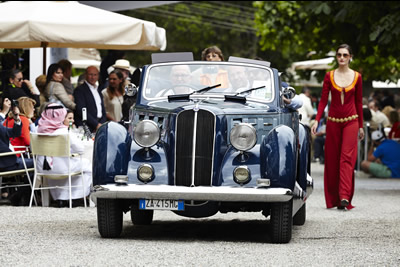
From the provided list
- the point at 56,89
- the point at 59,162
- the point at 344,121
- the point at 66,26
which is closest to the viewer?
the point at 344,121

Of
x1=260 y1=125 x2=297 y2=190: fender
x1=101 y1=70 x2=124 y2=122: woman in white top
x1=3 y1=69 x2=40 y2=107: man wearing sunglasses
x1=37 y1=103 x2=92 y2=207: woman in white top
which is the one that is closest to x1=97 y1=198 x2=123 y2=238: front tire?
x1=260 y1=125 x2=297 y2=190: fender

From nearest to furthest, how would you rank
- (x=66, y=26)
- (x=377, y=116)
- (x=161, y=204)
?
(x=161, y=204) → (x=66, y=26) → (x=377, y=116)

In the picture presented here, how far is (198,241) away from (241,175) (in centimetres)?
73

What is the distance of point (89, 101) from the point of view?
48.0ft

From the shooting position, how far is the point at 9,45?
15.6 m

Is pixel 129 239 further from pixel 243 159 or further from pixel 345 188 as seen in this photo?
pixel 345 188

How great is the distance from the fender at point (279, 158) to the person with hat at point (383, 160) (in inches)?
437

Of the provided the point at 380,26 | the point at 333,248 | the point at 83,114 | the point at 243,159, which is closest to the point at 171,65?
the point at 243,159

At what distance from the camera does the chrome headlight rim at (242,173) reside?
844 centimetres

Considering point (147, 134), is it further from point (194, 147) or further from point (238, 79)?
point (238, 79)

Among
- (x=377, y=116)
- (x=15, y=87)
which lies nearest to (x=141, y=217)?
(x=15, y=87)

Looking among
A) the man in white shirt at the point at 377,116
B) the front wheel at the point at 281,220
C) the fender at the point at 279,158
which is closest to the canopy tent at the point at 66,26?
the fender at the point at 279,158

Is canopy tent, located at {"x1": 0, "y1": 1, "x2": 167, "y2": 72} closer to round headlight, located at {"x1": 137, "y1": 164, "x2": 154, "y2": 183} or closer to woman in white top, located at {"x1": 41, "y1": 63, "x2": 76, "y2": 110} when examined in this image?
woman in white top, located at {"x1": 41, "y1": 63, "x2": 76, "y2": 110}

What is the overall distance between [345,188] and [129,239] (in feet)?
14.1
